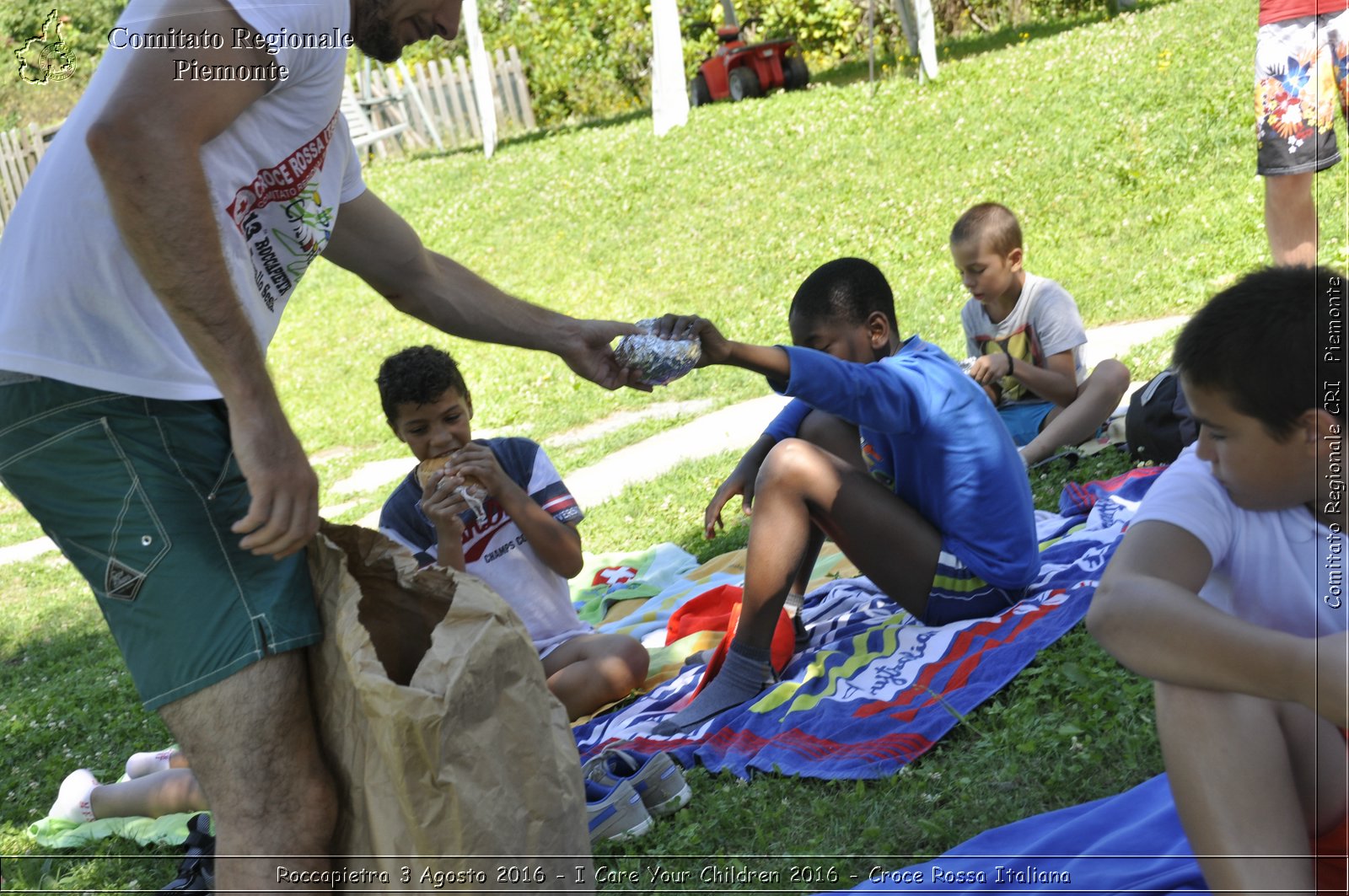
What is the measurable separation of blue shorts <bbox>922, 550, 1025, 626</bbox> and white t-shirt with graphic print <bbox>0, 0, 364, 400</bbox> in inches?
86.4

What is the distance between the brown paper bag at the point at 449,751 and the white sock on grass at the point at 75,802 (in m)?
2.00

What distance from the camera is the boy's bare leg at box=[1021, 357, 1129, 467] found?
5457 millimetres

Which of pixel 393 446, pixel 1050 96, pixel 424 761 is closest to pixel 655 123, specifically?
pixel 1050 96

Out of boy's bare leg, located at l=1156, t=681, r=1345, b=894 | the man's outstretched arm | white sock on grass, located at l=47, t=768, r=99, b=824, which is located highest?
the man's outstretched arm

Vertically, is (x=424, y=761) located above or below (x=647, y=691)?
above

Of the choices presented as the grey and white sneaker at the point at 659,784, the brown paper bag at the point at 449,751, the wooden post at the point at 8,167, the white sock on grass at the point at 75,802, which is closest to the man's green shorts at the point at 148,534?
the brown paper bag at the point at 449,751

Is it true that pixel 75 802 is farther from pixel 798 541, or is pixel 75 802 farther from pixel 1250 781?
pixel 1250 781

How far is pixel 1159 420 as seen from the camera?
4.89 m

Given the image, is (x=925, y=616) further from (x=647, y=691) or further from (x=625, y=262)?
(x=625, y=262)

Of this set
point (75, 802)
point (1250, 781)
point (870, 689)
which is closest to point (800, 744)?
point (870, 689)

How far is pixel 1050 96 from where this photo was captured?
12578 mm

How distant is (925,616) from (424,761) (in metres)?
2.09

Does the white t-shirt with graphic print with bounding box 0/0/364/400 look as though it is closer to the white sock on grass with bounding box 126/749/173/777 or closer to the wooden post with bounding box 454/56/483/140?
the white sock on grass with bounding box 126/749/173/777

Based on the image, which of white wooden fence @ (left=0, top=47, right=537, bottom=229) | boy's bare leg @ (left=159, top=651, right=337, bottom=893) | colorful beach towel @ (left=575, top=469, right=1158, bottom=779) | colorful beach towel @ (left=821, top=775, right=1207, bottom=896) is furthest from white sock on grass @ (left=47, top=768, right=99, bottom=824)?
white wooden fence @ (left=0, top=47, right=537, bottom=229)
